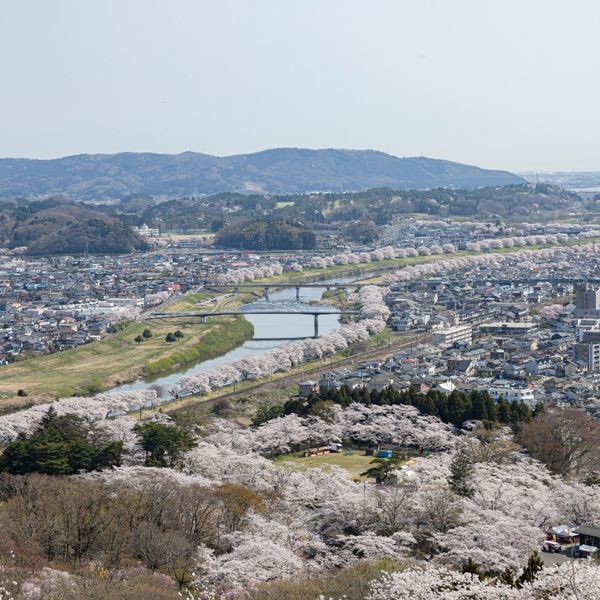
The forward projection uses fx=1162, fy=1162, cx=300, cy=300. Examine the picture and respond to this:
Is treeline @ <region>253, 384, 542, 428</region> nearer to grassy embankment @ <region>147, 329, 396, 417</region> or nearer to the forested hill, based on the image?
grassy embankment @ <region>147, 329, 396, 417</region>

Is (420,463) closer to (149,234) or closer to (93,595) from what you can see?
(93,595)

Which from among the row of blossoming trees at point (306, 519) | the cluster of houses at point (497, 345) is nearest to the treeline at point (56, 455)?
the row of blossoming trees at point (306, 519)

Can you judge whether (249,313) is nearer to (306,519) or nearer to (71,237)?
(306,519)

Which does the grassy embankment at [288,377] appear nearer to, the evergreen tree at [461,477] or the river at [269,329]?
the river at [269,329]

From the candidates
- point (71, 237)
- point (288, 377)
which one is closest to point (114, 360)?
point (288, 377)

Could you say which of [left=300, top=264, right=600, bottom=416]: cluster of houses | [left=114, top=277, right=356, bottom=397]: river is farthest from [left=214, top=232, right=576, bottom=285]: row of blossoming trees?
[left=300, top=264, right=600, bottom=416]: cluster of houses

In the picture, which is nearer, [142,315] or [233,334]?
[233,334]

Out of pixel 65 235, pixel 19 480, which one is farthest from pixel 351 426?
pixel 65 235
